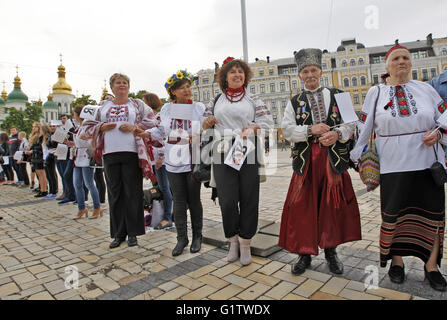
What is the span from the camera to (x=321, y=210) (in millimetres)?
2607

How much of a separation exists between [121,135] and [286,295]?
252cm


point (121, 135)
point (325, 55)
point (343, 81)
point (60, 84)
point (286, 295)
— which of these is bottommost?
point (286, 295)

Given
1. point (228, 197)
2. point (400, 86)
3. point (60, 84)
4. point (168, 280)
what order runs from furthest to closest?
point (60, 84), point (228, 197), point (168, 280), point (400, 86)

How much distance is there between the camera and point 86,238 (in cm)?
415

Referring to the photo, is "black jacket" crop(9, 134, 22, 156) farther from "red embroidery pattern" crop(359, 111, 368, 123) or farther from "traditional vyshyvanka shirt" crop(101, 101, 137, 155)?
"red embroidery pattern" crop(359, 111, 368, 123)

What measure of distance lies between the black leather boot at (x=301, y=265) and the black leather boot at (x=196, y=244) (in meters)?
1.15

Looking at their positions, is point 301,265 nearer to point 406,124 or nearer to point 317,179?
point 317,179

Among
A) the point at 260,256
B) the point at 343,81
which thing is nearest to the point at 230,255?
the point at 260,256

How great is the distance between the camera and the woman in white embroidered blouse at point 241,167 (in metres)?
2.91

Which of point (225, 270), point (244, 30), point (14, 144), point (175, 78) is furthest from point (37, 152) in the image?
point (225, 270)

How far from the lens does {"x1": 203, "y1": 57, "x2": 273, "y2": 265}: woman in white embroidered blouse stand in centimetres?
291

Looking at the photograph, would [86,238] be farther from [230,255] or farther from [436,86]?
[436,86]

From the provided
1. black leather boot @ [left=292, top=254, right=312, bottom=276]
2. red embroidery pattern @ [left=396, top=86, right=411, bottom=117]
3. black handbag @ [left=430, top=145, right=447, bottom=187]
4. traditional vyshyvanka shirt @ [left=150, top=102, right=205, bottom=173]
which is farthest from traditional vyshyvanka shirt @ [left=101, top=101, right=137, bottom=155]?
black handbag @ [left=430, top=145, right=447, bottom=187]

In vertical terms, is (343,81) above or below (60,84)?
below
